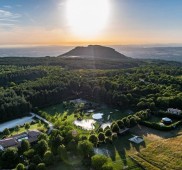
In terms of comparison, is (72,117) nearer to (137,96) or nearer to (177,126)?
(137,96)

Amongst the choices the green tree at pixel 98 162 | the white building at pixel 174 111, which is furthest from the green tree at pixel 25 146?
the white building at pixel 174 111

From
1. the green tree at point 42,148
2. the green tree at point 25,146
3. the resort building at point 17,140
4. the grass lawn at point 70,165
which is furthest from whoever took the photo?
the resort building at point 17,140

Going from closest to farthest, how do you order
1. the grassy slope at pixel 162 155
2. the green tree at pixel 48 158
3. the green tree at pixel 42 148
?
the grassy slope at pixel 162 155 → the green tree at pixel 48 158 → the green tree at pixel 42 148

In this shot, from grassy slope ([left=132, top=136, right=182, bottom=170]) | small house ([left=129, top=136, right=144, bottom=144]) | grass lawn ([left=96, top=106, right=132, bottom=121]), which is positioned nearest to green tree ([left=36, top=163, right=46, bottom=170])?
grassy slope ([left=132, top=136, right=182, bottom=170])

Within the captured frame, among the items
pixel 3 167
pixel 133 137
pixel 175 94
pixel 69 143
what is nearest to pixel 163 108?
pixel 175 94

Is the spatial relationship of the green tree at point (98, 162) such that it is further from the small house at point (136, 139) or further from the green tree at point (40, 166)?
the small house at point (136, 139)

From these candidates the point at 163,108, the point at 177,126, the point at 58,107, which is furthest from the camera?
the point at 58,107

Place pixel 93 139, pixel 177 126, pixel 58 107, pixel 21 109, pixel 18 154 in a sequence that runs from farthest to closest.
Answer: pixel 58 107 → pixel 21 109 → pixel 177 126 → pixel 93 139 → pixel 18 154
